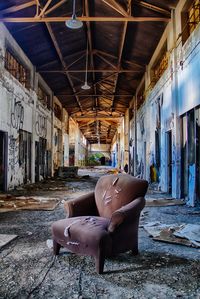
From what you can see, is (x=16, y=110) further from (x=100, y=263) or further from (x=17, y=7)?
(x=100, y=263)

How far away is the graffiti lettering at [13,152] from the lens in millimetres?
9594

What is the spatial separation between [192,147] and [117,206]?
4221 millimetres

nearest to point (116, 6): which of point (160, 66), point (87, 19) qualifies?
point (87, 19)

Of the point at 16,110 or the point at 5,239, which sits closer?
the point at 5,239

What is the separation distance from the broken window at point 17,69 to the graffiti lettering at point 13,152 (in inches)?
97.9

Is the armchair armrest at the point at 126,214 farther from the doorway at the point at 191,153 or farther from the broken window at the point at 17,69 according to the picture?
the broken window at the point at 17,69

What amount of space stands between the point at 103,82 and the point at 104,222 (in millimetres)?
14386

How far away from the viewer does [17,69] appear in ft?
35.4

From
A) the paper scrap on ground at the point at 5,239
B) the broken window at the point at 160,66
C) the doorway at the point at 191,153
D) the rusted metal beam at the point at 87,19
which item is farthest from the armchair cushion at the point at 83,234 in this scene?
the broken window at the point at 160,66

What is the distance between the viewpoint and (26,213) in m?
5.75

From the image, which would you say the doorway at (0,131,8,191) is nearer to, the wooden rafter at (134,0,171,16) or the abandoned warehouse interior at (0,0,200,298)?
the abandoned warehouse interior at (0,0,200,298)

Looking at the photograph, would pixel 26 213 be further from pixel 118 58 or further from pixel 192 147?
pixel 118 58

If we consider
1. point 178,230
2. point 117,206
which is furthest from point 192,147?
point 117,206

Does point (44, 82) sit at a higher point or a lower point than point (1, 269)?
higher
